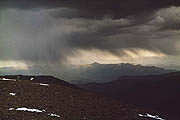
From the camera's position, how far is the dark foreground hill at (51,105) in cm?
2948

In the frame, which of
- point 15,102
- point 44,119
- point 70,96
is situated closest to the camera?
point 44,119

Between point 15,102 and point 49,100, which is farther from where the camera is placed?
point 49,100

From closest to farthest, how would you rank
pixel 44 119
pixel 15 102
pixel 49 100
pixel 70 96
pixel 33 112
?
pixel 44 119 → pixel 33 112 → pixel 15 102 → pixel 49 100 → pixel 70 96

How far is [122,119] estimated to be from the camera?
1364 inches

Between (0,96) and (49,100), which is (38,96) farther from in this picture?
(0,96)

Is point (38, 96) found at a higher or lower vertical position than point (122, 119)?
higher

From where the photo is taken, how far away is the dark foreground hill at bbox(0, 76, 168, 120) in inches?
1160

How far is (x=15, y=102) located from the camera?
3294 centimetres

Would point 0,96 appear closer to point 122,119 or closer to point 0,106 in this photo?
point 0,106

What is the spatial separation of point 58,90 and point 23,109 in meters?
12.2

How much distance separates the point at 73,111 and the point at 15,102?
286 inches

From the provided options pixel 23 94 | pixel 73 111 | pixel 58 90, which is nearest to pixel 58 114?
pixel 73 111

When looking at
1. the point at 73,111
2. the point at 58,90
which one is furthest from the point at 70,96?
the point at 73,111

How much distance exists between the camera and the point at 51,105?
111ft
